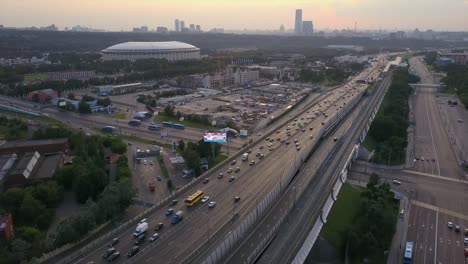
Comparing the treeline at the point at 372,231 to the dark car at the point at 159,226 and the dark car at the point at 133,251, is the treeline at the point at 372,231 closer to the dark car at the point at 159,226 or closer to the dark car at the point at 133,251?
the dark car at the point at 159,226

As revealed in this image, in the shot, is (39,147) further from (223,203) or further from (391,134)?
(391,134)

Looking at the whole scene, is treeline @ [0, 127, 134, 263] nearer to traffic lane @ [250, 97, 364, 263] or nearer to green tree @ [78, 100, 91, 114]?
traffic lane @ [250, 97, 364, 263]

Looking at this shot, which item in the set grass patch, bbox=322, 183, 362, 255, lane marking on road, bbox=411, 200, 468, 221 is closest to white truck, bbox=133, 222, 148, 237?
grass patch, bbox=322, 183, 362, 255

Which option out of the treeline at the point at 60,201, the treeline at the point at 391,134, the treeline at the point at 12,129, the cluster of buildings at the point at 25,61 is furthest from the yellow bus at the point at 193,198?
the cluster of buildings at the point at 25,61

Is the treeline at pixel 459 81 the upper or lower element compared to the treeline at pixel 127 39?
lower

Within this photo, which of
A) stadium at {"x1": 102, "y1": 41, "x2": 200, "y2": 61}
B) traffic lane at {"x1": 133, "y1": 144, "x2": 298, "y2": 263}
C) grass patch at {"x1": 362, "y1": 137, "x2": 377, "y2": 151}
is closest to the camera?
traffic lane at {"x1": 133, "y1": 144, "x2": 298, "y2": 263}

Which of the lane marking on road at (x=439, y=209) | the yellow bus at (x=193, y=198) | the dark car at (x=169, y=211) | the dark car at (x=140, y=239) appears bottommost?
the lane marking on road at (x=439, y=209)
